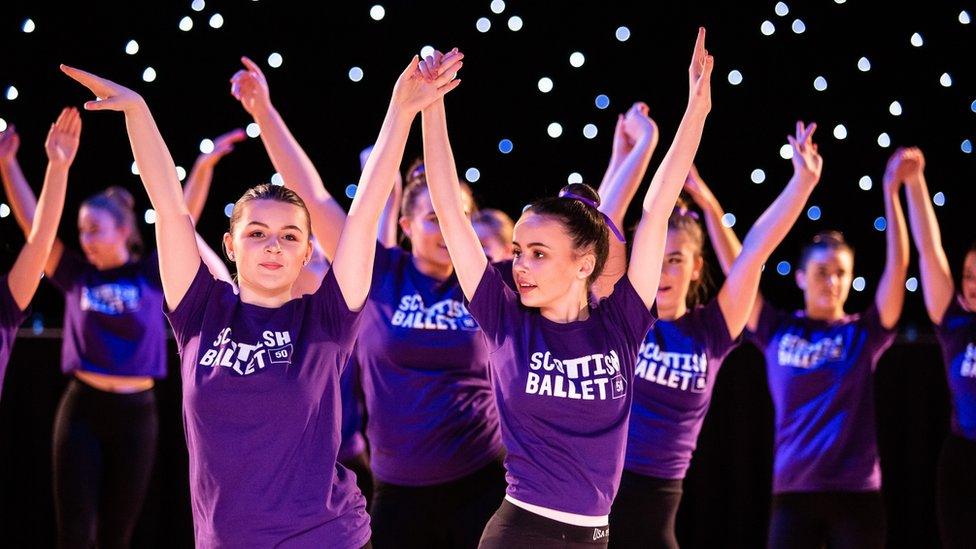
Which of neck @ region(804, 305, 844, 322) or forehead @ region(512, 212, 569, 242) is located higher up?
forehead @ region(512, 212, 569, 242)

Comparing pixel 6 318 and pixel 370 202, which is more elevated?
pixel 370 202

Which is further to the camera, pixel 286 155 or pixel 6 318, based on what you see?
pixel 6 318

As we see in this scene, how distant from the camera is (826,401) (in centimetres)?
340

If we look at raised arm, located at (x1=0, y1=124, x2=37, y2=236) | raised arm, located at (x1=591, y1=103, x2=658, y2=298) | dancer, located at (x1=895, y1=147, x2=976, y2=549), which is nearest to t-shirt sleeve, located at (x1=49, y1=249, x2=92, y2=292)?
raised arm, located at (x1=0, y1=124, x2=37, y2=236)

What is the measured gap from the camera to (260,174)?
13.4ft

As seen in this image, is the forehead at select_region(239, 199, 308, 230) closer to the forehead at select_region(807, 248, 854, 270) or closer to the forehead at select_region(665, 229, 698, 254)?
the forehead at select_region(665, 229, 698, 254)

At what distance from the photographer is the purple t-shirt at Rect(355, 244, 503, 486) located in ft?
9.36

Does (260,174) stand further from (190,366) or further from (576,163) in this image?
(190,366)

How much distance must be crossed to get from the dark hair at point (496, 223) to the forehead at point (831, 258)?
106 cm

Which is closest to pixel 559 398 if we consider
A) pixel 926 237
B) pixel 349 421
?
pixel 349 421

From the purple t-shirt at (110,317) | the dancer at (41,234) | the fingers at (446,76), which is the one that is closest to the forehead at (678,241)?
the fingers at (446,76)

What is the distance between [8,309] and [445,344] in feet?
4.22

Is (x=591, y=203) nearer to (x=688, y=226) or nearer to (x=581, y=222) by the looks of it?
(x=581, y=222)

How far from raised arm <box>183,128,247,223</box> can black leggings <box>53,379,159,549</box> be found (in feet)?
2.43
